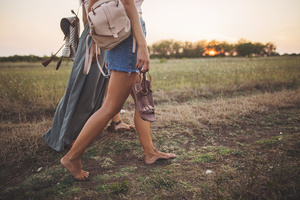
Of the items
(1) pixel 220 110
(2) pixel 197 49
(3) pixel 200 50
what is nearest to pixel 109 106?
(1) pixel 220 110

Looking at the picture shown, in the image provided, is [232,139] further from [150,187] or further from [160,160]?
[150,187]

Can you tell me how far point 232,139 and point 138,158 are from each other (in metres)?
1.48

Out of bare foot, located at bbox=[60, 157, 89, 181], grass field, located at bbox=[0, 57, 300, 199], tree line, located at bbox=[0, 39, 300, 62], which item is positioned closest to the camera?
grass field, located at bbox=[0, 57, 300, 199]

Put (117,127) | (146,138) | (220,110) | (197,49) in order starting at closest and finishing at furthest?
(146,138), (117,127), (220,110), (197,49)

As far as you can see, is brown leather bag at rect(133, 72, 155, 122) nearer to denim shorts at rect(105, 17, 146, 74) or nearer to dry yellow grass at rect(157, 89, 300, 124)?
denim shorts at rect(105, 17, 146, 74)

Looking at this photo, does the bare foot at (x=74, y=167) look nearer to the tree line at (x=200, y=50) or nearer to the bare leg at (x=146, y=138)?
the bare leg at (x=146, y=138)

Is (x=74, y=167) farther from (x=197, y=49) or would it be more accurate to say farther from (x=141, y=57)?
(x=197, y=49)

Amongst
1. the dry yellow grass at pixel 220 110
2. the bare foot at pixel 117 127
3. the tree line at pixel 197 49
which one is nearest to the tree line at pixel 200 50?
the tree line at pixel 197 49

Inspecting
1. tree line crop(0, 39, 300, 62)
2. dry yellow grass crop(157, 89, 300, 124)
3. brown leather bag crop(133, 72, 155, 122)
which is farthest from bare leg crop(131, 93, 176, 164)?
tree line crop(0, 39, 300, 62)

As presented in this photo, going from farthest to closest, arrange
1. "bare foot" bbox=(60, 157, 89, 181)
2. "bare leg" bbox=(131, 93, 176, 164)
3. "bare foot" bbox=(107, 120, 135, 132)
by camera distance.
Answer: "bare foot" bbox=(107, 120, 135, 132) < "bare leg" bbox=(131, 93, 176, 164) < "bare foot" bbox=(60, 157, 89, 181)

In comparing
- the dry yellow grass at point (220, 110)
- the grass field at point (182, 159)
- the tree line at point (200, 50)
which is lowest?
the grass field at point (182, 159)

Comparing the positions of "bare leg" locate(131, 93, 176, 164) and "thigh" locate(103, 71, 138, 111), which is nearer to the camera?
"thigh" locate(103, 71, 138, 111)

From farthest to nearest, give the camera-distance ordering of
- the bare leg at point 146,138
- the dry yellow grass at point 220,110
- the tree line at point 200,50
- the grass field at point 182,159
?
the tree line at point 200,50, the dry yellow grass at point 220,110, the bare leg at point 146,138, the grass field at point 182,159

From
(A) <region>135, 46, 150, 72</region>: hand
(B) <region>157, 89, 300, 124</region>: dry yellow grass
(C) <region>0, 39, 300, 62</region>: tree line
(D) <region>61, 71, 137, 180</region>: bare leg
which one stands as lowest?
(B) <region>157, 89, 300, 124</region>: dry yellow grass
